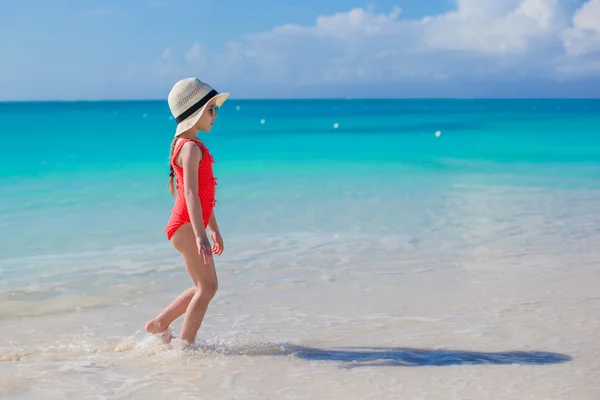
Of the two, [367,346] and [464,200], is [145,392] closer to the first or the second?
[367,346]

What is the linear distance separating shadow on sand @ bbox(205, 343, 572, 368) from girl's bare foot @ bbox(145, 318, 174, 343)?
32 centimetres

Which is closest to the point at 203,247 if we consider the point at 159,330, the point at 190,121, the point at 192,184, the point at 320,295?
the point at 192,184

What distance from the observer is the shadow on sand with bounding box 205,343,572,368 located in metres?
4.21

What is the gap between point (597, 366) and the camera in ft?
13.4

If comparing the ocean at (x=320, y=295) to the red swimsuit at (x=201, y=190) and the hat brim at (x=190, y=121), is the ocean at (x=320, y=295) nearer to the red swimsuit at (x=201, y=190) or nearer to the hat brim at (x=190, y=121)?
the red swimsuit at (x=201, y=190)

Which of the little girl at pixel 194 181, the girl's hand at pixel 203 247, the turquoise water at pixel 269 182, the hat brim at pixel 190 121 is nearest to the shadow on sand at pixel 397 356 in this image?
the little girl at pixel 194 181

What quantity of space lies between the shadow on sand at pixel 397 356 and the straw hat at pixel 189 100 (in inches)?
53.8

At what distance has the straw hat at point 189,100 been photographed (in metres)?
4.06

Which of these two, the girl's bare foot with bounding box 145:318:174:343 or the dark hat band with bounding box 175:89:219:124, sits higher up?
the dark hat band with bounding box 175:89:219:124

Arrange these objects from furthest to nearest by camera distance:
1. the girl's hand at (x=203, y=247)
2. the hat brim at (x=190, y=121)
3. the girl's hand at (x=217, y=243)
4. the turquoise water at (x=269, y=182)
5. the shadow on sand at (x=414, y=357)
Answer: the turquoise water at (x=269, y=182)
the girl's hand at (x=217, y=243)
the shadow on sand at (x=414, y=357)
the hat brim at (x=190, y=121)
the girl's hand at (x=203, y=247)

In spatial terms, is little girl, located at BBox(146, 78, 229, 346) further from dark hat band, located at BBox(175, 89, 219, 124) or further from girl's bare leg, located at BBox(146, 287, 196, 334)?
girl's bare leg, located at BBox(146, 287, 196, 334)

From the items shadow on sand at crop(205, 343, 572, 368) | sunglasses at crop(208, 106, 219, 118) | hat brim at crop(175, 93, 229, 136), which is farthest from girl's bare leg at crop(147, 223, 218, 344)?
sunglasses at crop(208, 106, 219, 118)

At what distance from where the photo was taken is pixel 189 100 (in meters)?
4.07

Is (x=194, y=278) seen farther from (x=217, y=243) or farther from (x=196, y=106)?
(x=196, y=106)
